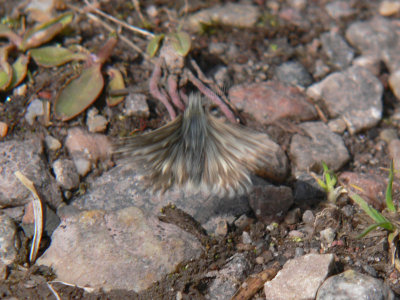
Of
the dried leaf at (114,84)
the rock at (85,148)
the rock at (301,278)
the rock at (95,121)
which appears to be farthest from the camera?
the dried leaf at (114,84)

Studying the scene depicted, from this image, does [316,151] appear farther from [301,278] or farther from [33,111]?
[33,111]

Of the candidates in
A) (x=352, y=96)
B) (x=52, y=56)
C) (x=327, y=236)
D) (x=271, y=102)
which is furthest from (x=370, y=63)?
(x=52, y=56)

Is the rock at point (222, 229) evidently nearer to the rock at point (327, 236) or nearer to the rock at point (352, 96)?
the rock at point (327, 236)

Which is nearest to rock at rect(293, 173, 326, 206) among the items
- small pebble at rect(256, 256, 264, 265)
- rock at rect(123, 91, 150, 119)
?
small pebble at rect(256, 256, 264, 265)

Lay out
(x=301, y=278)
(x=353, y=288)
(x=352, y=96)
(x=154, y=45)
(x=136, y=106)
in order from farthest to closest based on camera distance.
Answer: (x=352, y=96), (x=154, y=45), (x=136, y=106), (x=301, y=278), (x=353, y=288)

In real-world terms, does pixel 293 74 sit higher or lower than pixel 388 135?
higher

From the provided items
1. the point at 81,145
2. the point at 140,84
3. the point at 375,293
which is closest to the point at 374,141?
the point at 375,293

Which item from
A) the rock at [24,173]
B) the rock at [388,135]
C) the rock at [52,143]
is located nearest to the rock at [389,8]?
the rock at [388,135]
